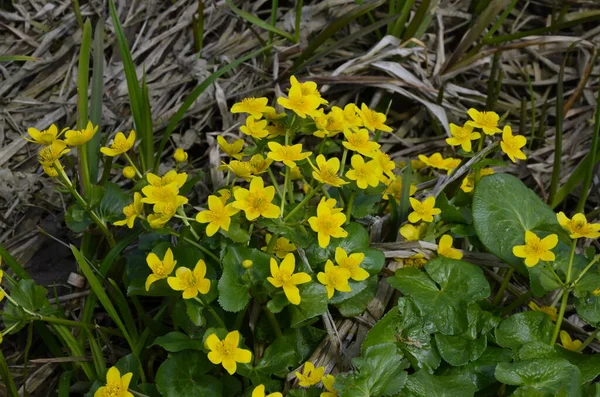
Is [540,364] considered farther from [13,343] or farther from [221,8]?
[221,8]

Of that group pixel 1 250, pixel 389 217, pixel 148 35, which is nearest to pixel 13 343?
pixel 1 250

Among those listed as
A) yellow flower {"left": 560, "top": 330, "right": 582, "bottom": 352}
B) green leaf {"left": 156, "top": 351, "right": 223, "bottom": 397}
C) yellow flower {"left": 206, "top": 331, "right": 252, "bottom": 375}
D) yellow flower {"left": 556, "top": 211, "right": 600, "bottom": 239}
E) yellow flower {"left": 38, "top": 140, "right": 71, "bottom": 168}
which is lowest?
yellow flower {"left": 560, "top": 330, "right": 582, "bottom": 352}

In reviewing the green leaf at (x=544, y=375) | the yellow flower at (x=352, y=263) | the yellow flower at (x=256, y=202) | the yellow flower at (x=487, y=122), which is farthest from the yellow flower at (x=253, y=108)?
the green leaf at (x=544, y=375)

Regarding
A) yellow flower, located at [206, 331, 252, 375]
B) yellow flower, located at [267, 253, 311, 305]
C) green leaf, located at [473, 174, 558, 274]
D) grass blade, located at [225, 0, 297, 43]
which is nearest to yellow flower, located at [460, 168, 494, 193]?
green leaf, located at [473, 174, 558, 274]

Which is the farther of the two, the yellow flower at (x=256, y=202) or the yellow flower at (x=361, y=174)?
the yellow flower at (x=361, y=174)

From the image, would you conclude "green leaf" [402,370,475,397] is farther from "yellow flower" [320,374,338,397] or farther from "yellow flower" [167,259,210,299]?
"yellow flower" [167,259,210,299]

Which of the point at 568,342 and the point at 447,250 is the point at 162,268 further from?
the point at 568,342

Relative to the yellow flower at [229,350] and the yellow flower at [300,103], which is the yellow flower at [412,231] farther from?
the yellow flower at [229,350]
